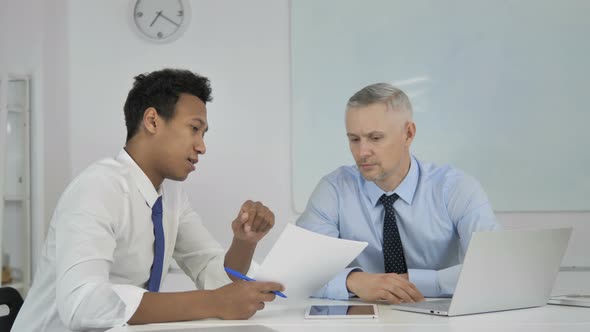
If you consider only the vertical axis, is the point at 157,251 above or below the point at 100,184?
below

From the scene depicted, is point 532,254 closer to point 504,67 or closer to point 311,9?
point 504,67

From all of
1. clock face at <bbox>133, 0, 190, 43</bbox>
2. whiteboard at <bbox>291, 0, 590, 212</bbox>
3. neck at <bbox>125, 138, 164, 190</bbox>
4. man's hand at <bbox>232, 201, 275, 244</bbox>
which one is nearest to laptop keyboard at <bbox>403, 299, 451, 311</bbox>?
man's hand at <bbox>232, 201, 275, 244</bbox>

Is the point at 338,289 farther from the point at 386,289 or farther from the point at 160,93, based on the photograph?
the point at 160,93

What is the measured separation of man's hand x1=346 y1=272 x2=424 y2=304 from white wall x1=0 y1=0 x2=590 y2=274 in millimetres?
1813

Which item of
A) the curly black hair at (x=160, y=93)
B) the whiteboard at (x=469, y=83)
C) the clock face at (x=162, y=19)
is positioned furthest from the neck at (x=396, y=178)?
the clock face at (x=162, y=19)

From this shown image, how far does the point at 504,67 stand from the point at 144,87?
214 cm

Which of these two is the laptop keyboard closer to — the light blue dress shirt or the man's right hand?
the man's right hand

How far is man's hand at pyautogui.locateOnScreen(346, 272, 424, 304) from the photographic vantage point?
189cm

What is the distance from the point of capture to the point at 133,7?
3932 millimetres

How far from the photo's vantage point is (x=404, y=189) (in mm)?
2400

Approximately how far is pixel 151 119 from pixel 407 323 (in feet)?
3.17

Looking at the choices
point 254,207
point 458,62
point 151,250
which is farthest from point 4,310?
point 458,62

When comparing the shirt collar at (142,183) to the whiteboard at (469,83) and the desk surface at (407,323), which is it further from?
the whiteboard at (469,83)

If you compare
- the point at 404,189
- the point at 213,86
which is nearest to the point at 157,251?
the point at 404,189
